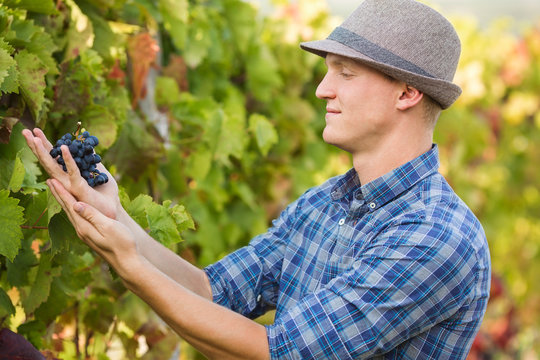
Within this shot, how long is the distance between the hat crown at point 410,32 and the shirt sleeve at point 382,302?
0.53m

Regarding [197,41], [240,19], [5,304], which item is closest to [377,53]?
[5,304]

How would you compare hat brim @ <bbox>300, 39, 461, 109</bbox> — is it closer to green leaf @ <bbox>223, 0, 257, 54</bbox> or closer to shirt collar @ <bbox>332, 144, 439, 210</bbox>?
shirt collar @ <bbox>332, 144, 439, 210</bbox>

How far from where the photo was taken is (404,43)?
2.24m

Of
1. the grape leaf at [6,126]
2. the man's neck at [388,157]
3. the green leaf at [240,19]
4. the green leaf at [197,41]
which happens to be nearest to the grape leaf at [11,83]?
the grape leaf at [6,126]

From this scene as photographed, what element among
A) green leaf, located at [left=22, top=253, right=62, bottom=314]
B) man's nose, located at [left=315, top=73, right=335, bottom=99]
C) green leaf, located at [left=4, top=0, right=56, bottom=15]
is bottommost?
green leaf, located at [left=22, top=253, right=62, bottom=314]

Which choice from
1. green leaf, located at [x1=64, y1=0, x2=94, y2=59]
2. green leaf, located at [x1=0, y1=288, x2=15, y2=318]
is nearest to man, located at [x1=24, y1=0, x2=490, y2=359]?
green leaf, located at [x1=0, y1=288, x2=15, y2=318]

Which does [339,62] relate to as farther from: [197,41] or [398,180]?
[197,41]

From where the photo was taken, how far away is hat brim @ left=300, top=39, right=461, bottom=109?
2.21 m

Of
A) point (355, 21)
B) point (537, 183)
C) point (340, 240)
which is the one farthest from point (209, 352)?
point (537, 183)

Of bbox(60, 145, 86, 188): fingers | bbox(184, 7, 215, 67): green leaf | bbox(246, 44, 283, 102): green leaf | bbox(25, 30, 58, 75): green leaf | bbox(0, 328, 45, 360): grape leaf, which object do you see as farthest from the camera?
bbox(246, 44, 283, 102): green leaf

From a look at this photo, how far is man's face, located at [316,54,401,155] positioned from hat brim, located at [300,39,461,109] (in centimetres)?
4

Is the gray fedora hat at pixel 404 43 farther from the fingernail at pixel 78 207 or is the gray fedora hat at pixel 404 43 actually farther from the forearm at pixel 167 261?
the fingernail at pixel 78 207

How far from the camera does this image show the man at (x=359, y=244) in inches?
73.5

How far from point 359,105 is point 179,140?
4.39 ft
